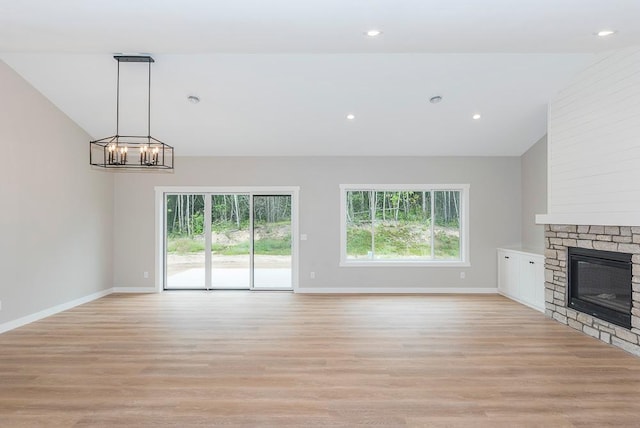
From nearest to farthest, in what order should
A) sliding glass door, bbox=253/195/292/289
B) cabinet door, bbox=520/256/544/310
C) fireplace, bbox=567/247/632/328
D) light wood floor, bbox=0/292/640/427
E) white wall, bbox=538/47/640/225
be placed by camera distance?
light wood floor, bbox=0/292/640/427
white wall, bbox=538/47/640/225
fireplace, bbox=567/247/632/328
cabinet door, bbox=520/256/544/310
sliding glass door, bbox=253/195/292/289

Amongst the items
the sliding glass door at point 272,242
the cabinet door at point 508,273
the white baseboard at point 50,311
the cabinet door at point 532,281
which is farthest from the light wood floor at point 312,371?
the sliding glass door at point 272,242

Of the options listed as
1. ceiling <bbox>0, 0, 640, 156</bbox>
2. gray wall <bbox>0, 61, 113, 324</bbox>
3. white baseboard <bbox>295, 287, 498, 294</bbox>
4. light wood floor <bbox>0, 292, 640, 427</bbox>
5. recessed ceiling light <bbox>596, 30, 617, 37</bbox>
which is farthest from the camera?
white baseboard <bbox>295, 287, 498, 294</bbox>

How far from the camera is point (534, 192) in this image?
699 cm

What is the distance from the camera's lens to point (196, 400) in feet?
10.1

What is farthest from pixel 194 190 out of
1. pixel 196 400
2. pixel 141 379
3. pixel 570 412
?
pixel 570 412

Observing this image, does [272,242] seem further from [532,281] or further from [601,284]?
[601,284]

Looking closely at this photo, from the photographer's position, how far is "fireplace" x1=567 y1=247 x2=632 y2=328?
433 centimetres

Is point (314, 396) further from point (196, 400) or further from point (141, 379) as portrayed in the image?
point (141, 379)

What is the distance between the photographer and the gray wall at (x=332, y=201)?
7383 millimetres

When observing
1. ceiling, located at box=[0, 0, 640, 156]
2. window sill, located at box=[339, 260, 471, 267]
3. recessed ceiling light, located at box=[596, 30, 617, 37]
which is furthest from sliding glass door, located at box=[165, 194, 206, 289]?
recessed ceiling light, located at box=[596, 30, 617, 37]

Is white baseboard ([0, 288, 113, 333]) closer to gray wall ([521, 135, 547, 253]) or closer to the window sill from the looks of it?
the window sill

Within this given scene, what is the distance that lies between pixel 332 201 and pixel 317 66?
9.80 ft

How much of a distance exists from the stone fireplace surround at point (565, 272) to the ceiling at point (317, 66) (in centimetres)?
194

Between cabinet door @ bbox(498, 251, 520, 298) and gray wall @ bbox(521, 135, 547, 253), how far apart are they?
41 cm
